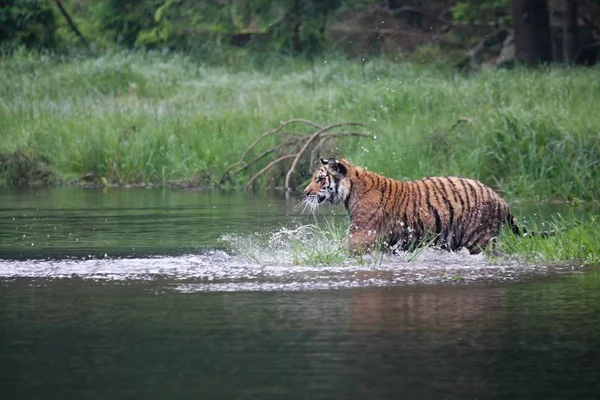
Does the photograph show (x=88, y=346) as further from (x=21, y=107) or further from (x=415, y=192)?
(x=21, y=107)

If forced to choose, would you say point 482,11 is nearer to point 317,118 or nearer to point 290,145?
point 317,118

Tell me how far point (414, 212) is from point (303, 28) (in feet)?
86.2

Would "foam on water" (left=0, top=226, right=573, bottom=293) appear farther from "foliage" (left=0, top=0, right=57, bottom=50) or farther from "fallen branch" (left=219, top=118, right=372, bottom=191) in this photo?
"foliage" (left=0, top=0, right=57, bottom=50)

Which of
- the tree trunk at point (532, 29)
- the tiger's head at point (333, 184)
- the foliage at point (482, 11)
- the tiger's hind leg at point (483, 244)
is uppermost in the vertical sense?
the foliage at point (482, 11)

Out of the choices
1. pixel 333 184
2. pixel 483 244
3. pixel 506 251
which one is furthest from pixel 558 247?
pixel 333 184

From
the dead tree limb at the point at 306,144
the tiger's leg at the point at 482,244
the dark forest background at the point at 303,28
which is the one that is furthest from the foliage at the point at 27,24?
the tiger's leg at the point at 482,244

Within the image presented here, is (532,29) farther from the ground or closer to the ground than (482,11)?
closer to the ground

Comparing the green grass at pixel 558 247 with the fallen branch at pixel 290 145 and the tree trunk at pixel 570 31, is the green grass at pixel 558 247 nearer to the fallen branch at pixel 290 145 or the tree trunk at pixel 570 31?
the fallen branch at pixel 290 145

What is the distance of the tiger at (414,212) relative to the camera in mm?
12219

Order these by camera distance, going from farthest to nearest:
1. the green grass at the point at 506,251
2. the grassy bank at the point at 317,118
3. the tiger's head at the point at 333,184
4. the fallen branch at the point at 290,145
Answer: the fallen branch at the point at 290,145 < the grassy bank at the point at 317,118 < the tiger's head at the point at 333,184 < the green grass at the point at 506,251

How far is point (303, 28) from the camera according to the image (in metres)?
38.0

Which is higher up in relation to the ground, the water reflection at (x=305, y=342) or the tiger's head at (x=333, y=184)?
the tiger's head at (x=333, y=184)

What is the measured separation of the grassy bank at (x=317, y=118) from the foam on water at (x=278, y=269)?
6542mm

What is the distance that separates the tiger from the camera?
12219 millimetres
